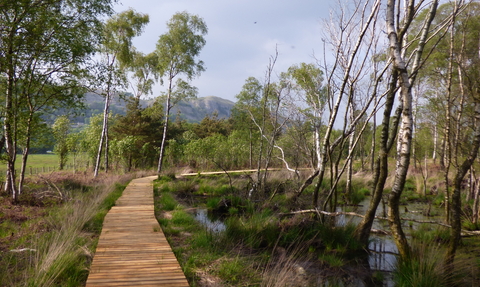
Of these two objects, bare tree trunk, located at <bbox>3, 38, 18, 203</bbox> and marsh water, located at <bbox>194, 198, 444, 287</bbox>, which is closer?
marsh water, located at <bbox>194, 198, 444, 287</bbox>

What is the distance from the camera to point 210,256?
449cm

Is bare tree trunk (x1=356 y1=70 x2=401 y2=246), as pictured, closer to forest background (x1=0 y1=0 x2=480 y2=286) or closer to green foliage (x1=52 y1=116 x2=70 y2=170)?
forest background (x1=0 y1=0 x2=480 y2=286)

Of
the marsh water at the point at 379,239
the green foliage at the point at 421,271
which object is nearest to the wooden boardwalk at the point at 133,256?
the marsh water at the point at 379,239

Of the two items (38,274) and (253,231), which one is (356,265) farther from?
(38,274)

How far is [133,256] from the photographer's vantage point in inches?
159

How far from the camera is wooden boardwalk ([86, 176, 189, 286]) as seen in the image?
3.29 m

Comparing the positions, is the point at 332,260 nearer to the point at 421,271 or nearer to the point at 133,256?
the point at 421,271

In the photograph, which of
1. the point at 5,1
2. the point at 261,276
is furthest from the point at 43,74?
the point at 261,276

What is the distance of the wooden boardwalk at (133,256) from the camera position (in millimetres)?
3291

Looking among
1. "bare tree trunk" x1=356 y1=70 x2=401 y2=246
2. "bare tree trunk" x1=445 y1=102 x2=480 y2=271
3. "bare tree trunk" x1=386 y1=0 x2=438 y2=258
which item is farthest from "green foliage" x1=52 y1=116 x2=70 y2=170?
"bare tree trunk" x1=445 y1=102 x2=480 y2=271

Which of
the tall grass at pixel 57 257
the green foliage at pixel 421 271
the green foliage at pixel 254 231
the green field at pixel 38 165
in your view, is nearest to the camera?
the tall grass at pixel 57 257

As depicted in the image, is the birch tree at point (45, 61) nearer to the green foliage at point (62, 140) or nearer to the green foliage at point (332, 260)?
the green foliage at point (332, 260)

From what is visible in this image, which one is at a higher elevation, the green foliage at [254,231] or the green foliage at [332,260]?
the green foliage at [254,231]

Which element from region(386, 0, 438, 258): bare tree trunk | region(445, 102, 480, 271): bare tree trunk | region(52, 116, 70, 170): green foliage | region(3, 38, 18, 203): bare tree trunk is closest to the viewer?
region(386, 0, 438, 258): bare tree trunk
